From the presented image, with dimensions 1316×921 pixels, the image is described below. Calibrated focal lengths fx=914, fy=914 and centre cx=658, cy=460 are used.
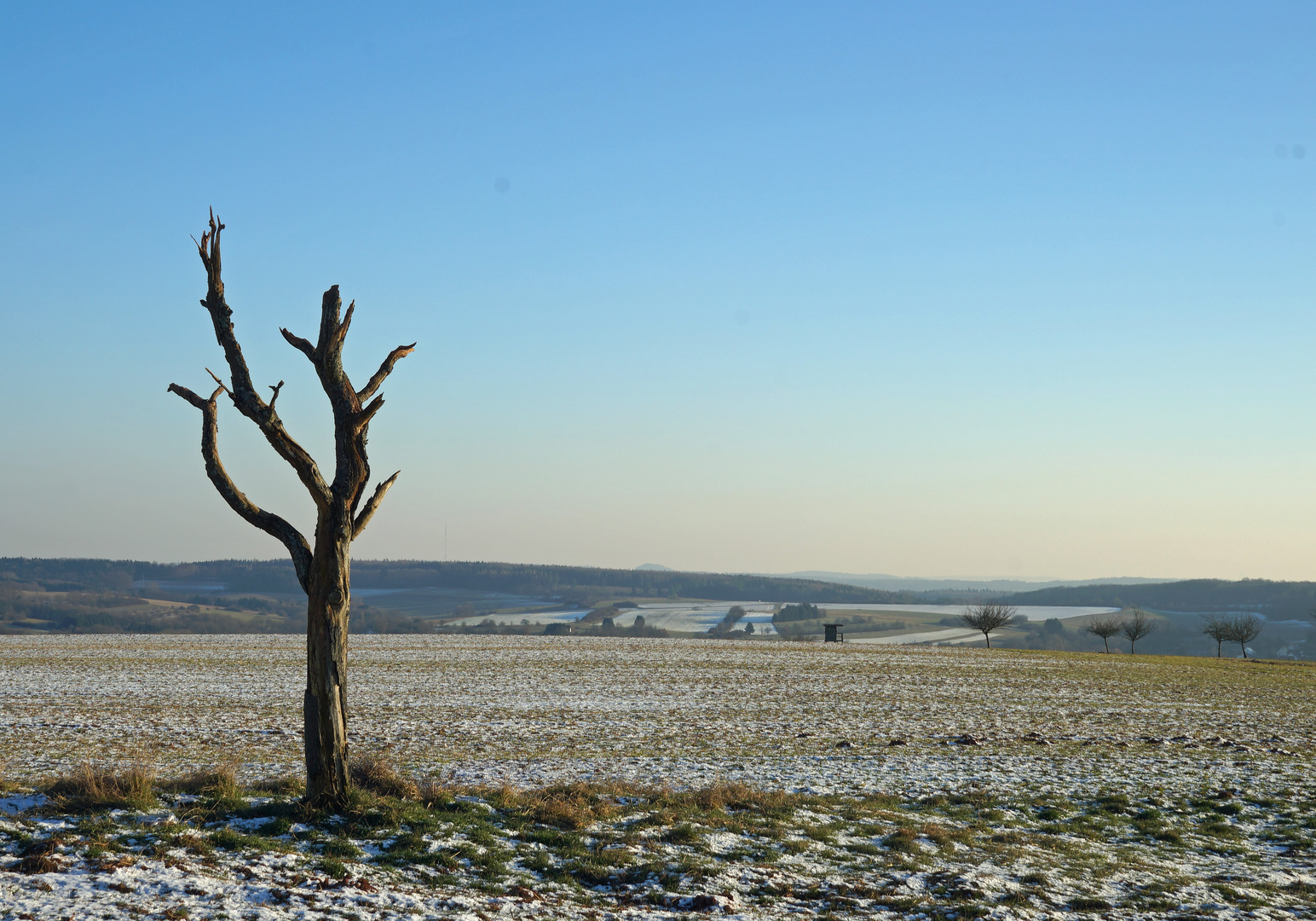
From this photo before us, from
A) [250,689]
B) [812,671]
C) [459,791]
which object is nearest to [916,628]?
[812,671]

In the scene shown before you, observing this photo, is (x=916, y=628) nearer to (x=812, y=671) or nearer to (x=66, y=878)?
(x=812, y=671)

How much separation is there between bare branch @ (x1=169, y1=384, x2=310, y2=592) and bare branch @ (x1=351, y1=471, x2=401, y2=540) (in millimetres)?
621

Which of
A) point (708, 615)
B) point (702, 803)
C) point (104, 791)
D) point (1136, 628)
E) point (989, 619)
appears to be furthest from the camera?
point (708, 615)

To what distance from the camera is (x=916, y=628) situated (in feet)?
501

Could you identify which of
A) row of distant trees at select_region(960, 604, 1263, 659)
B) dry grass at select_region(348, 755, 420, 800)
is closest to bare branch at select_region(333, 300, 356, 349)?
dry grass at select_region(348, 755, 420, 800)

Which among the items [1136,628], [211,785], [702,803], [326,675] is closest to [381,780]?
[326,675]

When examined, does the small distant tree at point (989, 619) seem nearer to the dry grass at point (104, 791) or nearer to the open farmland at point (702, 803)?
the open farmland at point (702, 803)

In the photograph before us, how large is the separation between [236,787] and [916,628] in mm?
151384

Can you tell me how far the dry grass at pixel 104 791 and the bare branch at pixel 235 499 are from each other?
9.36 ft

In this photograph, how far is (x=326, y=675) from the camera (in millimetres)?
10992

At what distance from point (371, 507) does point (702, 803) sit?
616cm

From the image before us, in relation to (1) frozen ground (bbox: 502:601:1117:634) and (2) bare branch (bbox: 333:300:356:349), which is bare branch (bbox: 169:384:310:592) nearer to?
(2) bare branch (bbox: 333:300:356:349)

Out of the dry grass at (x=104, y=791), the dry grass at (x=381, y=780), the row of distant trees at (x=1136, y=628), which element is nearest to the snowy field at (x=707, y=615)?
the row of distant trees at (x=1136, y=628)

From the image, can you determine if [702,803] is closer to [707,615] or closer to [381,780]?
[381,780]
